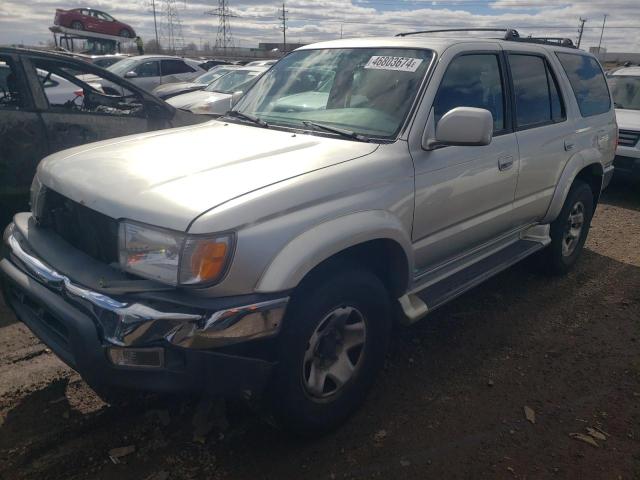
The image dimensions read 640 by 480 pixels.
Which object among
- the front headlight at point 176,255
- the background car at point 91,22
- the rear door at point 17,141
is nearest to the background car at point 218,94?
the rear door at point 17,141

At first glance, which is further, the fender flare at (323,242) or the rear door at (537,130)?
the rear door at (537,130)

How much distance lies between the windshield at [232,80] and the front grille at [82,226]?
27.5ft

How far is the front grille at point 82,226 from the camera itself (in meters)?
2.41

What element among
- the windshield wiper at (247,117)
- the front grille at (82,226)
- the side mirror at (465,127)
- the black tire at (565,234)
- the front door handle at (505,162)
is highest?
the side mirror at (465,127)

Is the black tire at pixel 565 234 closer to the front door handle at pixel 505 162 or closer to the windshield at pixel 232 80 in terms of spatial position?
the front door handle at pixel 505 162

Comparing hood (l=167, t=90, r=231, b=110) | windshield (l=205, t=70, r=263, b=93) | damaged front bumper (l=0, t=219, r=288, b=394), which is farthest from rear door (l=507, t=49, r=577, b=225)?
windshield (l=205, t=70, r=263, b=93)

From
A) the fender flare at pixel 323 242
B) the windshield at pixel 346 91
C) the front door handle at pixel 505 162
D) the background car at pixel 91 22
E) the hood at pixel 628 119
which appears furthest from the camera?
the background car at pixel 91 22

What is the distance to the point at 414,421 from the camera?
2885 millimetres

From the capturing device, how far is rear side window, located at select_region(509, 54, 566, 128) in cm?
387

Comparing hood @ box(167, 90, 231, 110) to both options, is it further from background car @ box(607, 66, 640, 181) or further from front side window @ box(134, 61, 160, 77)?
background car @ box(607, 66, 640, 181)

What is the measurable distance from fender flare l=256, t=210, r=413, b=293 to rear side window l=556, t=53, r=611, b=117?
2771 millimetres

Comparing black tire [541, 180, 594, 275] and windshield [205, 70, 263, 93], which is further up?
windshield [205, 70, 263, 93]

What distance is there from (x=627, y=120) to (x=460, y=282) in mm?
6483

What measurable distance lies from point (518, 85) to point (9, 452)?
12.6 feet
